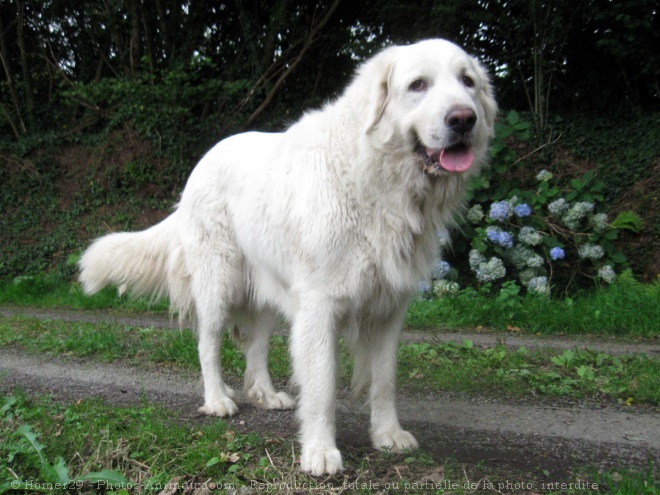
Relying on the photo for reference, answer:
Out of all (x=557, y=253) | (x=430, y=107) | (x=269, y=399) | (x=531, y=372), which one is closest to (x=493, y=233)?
(x=557, y=253)

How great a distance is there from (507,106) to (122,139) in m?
6.70

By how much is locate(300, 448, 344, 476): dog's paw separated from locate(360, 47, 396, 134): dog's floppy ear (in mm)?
1529

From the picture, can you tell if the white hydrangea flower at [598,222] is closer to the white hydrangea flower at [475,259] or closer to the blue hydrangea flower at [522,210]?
the blue hydrangea flower at [522,210]

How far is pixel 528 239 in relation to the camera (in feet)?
22.2

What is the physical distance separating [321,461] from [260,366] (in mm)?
1303

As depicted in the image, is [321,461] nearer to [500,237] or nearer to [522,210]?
[500,237]

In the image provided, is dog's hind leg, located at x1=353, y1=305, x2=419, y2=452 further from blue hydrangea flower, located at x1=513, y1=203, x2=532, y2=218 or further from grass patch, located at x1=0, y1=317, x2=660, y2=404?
blue hydrangea flower, located at x1=513, y1=203, x2=532, y2=218

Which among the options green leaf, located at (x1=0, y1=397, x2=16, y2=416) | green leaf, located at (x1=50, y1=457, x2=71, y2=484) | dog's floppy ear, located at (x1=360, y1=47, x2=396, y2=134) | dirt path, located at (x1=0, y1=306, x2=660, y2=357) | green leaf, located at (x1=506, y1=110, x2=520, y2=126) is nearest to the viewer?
green leaf, located at (x1=50, y1=457, x2=71, y2=484)

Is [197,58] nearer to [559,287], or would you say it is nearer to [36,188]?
[36,188]

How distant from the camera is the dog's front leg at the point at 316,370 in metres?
2.83

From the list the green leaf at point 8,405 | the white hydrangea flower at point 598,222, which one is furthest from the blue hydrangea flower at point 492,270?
the green leaf at point 8,405

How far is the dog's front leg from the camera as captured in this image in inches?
111

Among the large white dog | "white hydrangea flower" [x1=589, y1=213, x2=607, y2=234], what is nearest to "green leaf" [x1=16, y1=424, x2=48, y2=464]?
the large white dog

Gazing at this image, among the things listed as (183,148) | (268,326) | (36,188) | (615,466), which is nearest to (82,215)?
(36,188)
